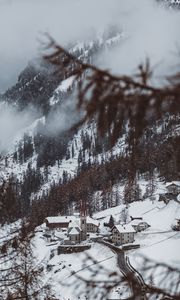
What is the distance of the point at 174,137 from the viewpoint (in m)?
3.43

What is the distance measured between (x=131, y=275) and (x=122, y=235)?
6336 centimetres

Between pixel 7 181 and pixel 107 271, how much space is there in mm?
6329

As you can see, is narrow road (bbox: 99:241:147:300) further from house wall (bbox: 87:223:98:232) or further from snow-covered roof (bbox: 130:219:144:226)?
house wall (bbox: 87:223:98:232)

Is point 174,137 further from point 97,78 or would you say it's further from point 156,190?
point 156,190

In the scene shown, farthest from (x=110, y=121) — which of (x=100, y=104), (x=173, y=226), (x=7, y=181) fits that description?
(x=173, y=226)

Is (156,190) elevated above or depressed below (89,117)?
above

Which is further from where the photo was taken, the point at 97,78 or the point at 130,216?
the point at 130,216

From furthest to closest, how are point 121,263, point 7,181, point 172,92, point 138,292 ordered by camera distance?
point 121,263 → point 7,181 → point 138,292 → point 172,92

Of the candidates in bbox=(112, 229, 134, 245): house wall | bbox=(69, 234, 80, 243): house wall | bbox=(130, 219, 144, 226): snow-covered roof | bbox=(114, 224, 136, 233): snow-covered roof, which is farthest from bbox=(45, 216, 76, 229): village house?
bbox=(112, 229, 134, 245): house wall

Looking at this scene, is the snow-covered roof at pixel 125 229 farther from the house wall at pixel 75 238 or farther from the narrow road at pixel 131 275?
the house wall at pixel 75 238

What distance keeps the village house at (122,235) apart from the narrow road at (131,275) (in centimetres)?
292

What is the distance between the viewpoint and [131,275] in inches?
157

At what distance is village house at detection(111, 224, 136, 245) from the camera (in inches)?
2569

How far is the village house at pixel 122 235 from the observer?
65.2 metres
